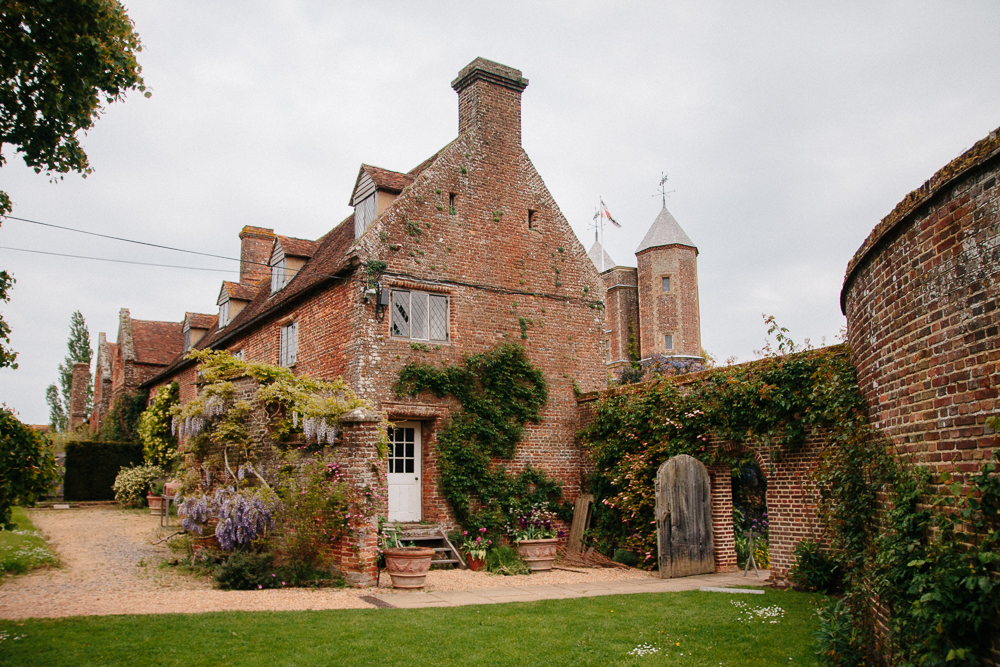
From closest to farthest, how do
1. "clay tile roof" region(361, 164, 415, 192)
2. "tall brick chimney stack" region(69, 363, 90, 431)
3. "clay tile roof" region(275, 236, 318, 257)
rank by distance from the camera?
"clay tile roof" region(361, 164, 415, 192)
"clay tile roof" region(275, 236, 318, 257)
"tall brick chimney stack" region(69, 363, 90, 431)

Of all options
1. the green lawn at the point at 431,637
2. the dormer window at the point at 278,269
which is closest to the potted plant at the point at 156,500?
the dormer window at the point at 278,269

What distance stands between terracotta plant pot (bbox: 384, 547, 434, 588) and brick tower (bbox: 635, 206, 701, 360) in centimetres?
2774

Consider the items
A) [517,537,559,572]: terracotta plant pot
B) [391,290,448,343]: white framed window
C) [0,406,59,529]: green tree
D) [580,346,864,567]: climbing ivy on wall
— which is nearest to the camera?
[0,406,59,529]: green tree

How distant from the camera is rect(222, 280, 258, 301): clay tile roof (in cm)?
2473

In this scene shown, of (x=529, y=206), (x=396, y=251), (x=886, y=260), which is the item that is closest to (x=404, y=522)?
(x=396, y=251)

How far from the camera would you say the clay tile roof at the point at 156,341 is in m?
32.6

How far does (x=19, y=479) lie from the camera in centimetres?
686

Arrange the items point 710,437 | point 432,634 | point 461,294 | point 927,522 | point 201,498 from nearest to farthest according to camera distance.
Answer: point 927,522
point 432,634
point 201,498
point 710,437
point 461,294

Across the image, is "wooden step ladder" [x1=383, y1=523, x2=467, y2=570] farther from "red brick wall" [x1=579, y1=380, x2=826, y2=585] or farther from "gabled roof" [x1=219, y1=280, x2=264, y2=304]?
"gabled roof" [x1=219, y1=280, x2=264, y2=304]

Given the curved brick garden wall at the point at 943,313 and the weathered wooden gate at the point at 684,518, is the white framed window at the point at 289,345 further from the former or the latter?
the curved brick garden wall at the point at 943,313

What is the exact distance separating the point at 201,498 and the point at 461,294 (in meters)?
6.73

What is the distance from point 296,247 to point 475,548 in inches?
415

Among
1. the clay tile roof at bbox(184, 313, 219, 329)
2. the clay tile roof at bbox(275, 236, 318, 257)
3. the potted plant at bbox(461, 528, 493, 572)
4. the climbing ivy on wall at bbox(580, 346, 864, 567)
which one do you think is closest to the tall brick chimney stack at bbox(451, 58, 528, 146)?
the clay tile roof at bbox(275, 236, 318, 257)

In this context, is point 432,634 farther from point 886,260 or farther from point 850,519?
point 886,260
